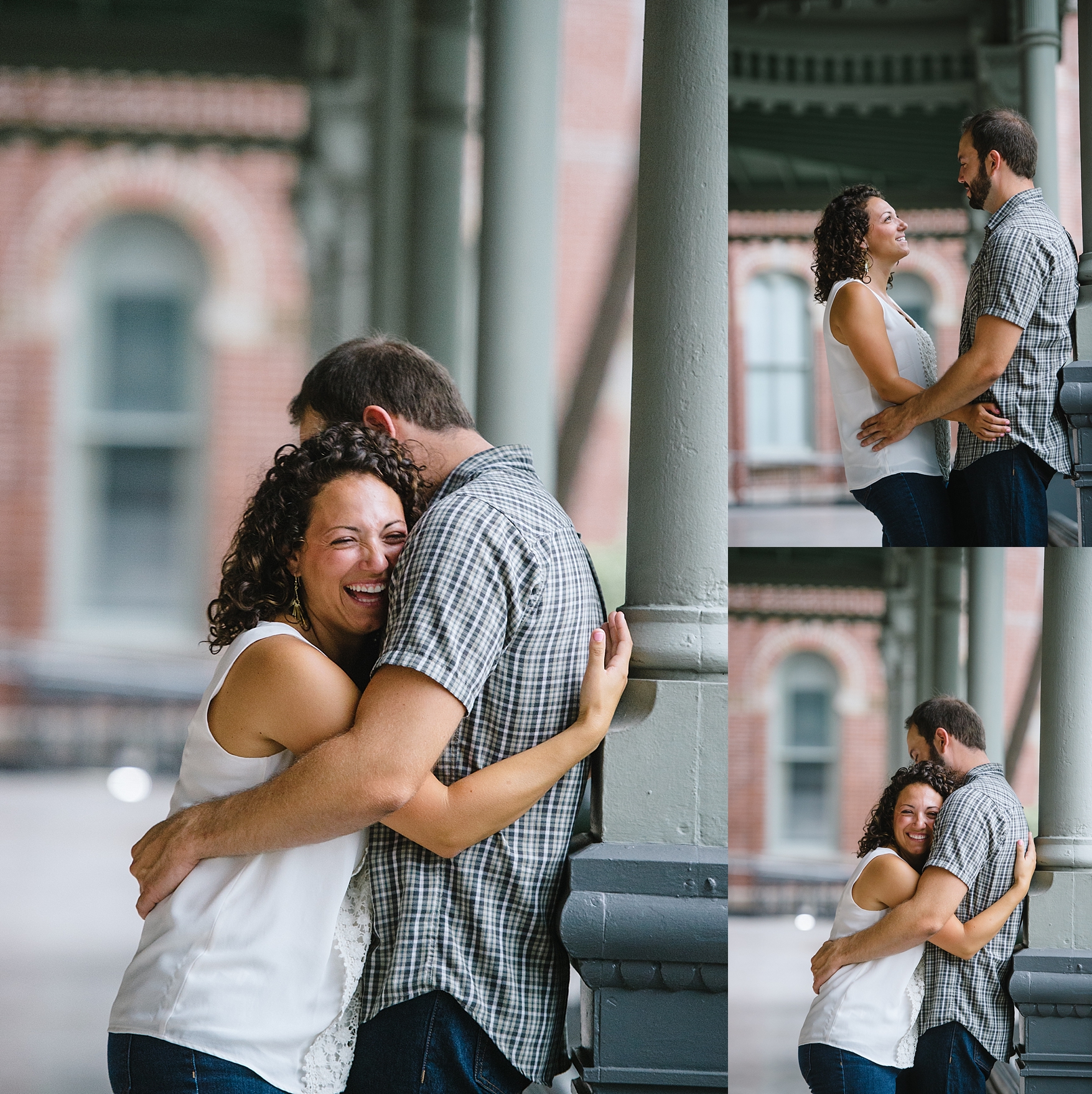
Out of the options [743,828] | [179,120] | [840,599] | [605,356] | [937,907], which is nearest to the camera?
[937,907]

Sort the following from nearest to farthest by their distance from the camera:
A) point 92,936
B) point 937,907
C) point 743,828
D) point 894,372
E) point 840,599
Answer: point 937,907 → point 894,372 → point 840,599 → point 743,828 → point 92,936

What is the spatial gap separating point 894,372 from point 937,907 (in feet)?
2.35

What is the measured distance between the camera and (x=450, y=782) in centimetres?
152

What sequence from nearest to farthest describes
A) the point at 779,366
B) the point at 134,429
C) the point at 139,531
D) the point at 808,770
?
the point at 808,770 < the point at 779,366 < the point at 139,531 < the point at 134,429

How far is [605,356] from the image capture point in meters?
6.01

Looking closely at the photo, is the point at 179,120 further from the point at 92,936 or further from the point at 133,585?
the point at 92,936

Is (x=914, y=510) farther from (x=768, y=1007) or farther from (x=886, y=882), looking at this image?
(x=768, y=1007)

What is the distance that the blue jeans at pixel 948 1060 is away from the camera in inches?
63.5

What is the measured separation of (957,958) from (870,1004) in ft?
0.41

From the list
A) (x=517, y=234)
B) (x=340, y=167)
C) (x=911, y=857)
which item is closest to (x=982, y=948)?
(x=911, y=857)

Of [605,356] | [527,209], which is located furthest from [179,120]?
[527,209]

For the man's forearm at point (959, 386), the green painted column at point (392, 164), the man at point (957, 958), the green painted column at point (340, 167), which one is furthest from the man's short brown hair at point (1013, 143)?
the green painted column at point (340, 167)

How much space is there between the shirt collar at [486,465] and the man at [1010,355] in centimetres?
53

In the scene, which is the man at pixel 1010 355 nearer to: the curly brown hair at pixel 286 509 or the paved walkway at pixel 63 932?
the curly brown hair at pixel 286 509
